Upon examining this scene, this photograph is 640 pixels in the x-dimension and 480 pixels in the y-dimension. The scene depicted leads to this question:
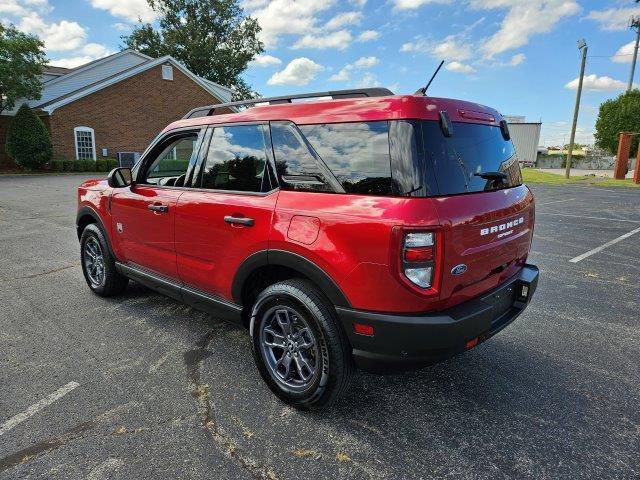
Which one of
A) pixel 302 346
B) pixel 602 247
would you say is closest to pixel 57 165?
pixel 602 247

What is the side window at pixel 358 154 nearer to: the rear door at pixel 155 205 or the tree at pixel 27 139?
the rear door at pixel 155 205

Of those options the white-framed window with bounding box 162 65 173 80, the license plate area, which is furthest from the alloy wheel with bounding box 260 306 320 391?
the white-framed window with bounding box 162 65 173 80

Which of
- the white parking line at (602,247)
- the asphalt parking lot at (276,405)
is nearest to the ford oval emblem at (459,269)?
the asphalt parking lot at (276,405)

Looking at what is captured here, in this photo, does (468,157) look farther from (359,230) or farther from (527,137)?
(527,137)

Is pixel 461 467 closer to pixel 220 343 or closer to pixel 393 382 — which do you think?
pixel 393 382

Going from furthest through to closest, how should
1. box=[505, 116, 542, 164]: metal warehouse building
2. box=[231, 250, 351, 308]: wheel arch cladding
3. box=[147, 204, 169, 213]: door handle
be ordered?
box=[505, 116, 542, 164]: metal warehouse building < box=[147, 204, 169, 213]: door handle < box=[231, 250, 351, 308]: wheel arch cladding

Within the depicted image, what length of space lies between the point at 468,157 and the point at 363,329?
3.90ft

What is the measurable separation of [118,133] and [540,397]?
96.4 ft

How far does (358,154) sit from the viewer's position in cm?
240

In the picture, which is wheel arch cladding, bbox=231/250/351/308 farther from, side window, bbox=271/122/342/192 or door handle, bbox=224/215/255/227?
side window, bbox=271/122/342/192

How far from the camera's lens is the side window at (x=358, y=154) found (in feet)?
7.57

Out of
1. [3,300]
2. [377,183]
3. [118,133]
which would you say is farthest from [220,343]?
[118,133]

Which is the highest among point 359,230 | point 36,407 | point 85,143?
point 85,143

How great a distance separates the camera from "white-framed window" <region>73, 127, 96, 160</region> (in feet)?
85.4
